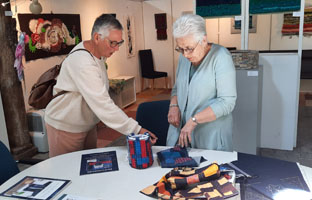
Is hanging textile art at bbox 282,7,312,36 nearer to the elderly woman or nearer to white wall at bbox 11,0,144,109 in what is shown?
white wall at bbox 11,0,144,109

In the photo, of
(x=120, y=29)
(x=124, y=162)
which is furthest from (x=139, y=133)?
(x=120, y=29)

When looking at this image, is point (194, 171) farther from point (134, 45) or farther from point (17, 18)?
point (134, 45)

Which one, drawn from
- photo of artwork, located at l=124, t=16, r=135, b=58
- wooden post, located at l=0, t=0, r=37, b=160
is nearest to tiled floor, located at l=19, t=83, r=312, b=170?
wooden post, located at l=0, t=0, r=37, b=160

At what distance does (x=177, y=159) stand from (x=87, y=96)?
1.93 feet

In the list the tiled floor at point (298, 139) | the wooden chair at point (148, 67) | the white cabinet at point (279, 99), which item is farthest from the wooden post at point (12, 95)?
the wooden chair at point (148, 67)

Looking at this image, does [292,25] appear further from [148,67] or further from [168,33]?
[148,67]

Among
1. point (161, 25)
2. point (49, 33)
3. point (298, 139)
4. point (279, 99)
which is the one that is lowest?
point (298, 139)

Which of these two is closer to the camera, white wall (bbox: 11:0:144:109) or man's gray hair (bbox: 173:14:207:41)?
man's gray hair (bbox: 173:14:207:41)

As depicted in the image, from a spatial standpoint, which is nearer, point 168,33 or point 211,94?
point 211,94

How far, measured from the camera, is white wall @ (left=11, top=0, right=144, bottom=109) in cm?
395

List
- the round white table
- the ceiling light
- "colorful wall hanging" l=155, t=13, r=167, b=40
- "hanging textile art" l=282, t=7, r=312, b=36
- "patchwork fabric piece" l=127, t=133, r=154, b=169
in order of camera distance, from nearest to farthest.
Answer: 1. the round white table
2. "patchwork fabric piece" l=127, t=133, r=154, b=169
3. the ceiling light
4. "colorful wall hanging" l=155, t=13, r=167, b=40
5. "hanging textile art" l=282, t=7, r=312, b=36

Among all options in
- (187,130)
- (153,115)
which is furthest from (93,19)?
(187,130)

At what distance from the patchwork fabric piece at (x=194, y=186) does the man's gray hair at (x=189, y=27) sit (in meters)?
0.66

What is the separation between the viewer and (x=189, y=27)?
150 cm
